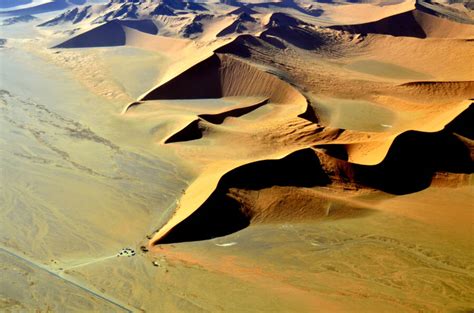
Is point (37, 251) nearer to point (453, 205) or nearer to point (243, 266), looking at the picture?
point (243, 266)

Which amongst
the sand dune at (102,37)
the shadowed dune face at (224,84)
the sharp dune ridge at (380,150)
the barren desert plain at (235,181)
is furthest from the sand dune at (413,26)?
the sharp dune ridge at (380,150)

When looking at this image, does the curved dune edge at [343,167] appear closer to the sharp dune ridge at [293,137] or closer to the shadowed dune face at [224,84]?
the sharp dune ridge at [293,137]

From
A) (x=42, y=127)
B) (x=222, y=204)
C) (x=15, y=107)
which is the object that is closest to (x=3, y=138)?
(x=42, y=127)

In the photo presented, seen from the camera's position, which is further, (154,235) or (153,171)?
(153,171)

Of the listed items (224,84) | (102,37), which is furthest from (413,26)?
(102,37)

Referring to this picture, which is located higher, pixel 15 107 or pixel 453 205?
pixel 453 205

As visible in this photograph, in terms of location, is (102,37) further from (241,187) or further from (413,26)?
(241,187)

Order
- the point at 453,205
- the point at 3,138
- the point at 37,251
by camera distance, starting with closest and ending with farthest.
A: the point at 37,251 → the point at 453,205 → the point at 3,138
